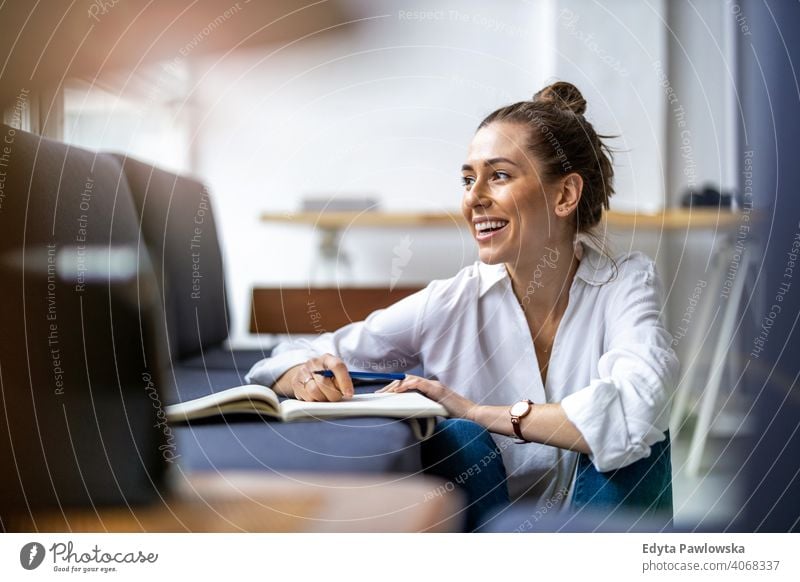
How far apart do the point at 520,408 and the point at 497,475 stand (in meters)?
0.08

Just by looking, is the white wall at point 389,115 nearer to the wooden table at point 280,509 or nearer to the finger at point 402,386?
the finger at point 402,386

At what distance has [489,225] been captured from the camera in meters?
0.79

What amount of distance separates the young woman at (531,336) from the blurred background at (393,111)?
0.03 metres

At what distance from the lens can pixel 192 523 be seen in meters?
0.84

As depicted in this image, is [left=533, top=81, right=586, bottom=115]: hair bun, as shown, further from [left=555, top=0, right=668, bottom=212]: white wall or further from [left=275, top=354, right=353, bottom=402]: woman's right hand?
[left=275, top=354, right=353, bottom=402]: woman's right hand

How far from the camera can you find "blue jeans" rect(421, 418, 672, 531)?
2.60ft

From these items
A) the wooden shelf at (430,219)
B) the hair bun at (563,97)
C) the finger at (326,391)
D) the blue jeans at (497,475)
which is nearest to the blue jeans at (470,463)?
the blue jeans at (497,475)

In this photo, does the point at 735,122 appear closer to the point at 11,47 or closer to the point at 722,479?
the point at 722,479

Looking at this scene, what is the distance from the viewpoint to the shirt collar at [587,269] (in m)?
0.81

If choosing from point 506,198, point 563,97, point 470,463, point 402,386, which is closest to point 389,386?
point 402,386

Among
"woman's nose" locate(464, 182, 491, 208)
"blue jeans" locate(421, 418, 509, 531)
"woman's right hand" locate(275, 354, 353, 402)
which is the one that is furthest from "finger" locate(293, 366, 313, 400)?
"woman's nose" locate(464, 182, 491, 208)

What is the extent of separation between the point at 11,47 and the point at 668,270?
754 mm

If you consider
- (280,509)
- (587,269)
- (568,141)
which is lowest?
(280,509)

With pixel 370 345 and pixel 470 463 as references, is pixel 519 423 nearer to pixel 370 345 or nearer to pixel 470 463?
pixel 470 463
